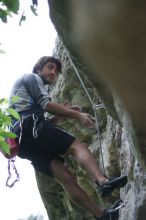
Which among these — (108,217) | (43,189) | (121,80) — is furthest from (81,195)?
(121,80)

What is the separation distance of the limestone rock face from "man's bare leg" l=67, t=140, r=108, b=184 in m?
0.33

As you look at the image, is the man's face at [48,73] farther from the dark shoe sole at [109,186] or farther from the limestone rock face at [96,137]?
the dark shoe sole at [109,186]

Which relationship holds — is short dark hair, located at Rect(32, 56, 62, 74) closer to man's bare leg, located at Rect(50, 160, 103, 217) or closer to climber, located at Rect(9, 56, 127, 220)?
climber, located at Rect(9, 56, 127, 220)

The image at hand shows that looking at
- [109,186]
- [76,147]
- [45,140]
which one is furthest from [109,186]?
[45,140]

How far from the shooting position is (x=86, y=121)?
5.69m

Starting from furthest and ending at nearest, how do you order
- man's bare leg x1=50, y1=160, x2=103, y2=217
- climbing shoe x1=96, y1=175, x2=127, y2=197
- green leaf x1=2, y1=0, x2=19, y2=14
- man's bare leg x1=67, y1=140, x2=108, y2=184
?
man's bare leg x1=50, y1=160, x2=103, y2=217, man's bare leg x1=67, y1=140, x2=108, y2=184, climbing shoe x1=96, y1=175, x2=127, y2=197, green leaf x1=2, y1=0, x2=19, y2=14

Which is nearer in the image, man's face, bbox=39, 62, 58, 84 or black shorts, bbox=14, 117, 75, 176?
black shorts, bbox=14, 117, 75, 176

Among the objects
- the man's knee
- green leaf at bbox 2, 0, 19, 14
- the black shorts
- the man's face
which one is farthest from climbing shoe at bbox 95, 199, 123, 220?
green leaf at bbox 2, 0, 19, 14

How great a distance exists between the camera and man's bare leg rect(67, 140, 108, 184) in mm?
5085

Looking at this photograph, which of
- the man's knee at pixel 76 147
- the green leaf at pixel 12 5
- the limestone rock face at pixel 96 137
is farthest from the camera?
the man's knee at pixel 76 147

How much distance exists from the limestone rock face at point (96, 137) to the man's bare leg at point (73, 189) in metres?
0.35

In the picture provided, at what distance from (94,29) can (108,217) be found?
3.63 m

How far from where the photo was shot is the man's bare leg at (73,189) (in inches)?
212

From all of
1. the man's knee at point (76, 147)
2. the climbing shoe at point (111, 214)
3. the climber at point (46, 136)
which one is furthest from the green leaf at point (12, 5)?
the climbing shoe at point (111, 214)
